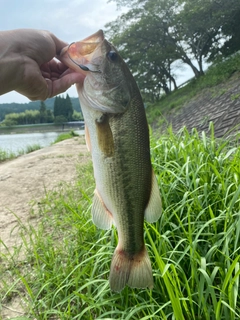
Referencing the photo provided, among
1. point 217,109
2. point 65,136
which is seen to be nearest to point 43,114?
point 65,136

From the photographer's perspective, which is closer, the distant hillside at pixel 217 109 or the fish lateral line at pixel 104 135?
the fish lateral line at pixel 104 135

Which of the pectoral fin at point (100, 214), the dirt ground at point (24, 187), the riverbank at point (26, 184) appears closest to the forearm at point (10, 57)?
the pectoral fin at point (100, 214)

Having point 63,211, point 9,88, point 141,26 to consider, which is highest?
point 141,26

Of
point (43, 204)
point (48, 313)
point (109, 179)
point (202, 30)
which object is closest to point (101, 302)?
point (48, 313)

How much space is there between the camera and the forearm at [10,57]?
1.57 metres

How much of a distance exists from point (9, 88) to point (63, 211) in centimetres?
251

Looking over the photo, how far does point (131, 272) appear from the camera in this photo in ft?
5.03

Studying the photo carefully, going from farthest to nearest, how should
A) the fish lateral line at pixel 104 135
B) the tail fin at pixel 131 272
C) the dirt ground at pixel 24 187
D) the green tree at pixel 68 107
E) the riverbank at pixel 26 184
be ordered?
1. the green tree at pixel 68 107
2. the riverbank at pixel 26 184
3. the dirt ground at pixel 24 187
4. the tail fin at pixel 131 272
5. the fish lateral line at pixel 104 135

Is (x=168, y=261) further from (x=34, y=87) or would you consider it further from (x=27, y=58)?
(x=27, y=58)

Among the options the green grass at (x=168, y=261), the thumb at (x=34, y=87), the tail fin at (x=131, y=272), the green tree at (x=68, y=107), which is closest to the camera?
the tail fin at (x=131, y=272)

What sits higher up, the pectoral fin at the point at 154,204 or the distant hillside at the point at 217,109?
the distant hillside at the point at 217,109

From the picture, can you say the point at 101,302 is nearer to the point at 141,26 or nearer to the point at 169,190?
the point at 169,190

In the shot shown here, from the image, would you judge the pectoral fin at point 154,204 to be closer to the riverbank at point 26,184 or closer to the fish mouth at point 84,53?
the fish mouth at point 84,53

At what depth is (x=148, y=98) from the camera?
94.7 feet
